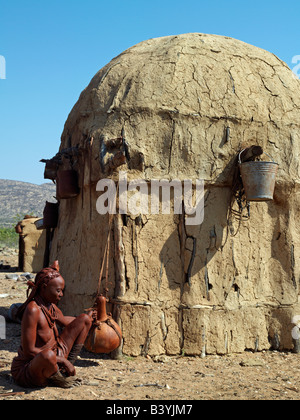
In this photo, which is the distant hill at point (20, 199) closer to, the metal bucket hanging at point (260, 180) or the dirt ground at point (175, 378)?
the dirt ground at point (175, 378)

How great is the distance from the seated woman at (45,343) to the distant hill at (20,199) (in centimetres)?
4542

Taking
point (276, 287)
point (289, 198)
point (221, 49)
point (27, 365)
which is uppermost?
point (221, 49)

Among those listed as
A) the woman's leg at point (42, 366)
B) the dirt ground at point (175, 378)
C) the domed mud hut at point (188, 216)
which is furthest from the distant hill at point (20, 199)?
the woman's leg at point (42, 366)

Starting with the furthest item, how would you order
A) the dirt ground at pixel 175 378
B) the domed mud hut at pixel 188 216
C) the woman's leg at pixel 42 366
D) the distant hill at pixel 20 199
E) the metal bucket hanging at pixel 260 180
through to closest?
1. the distant hill at pixel 20 199
2. the domed mud hut at pixel 188 216
3. the metal bucket hanging at pixel 260 180
4. the dirt ground at pixel 175 378
5. the woman's leg at pixel 42 366

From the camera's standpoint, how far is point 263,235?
20.5ft

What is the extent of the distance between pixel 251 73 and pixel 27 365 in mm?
4493

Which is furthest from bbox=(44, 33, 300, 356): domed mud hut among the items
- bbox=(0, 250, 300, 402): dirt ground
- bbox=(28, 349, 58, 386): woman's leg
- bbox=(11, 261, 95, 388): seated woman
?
bbox=(28, 349, 58, 386): woman's leg

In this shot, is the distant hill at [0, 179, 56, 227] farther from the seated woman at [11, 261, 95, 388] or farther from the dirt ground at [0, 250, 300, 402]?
the seated woman at [11, 261, 95, 388]

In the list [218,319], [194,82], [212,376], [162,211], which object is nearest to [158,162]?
[162,211]

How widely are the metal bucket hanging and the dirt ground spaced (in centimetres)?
187

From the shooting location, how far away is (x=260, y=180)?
560cm

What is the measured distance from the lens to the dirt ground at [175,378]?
14.6ft

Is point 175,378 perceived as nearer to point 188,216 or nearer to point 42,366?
point 42,366

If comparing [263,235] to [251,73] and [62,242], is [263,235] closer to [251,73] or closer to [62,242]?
[251,73]
